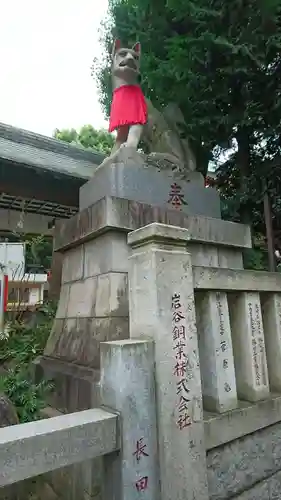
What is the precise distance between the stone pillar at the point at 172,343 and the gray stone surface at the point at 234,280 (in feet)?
0.47

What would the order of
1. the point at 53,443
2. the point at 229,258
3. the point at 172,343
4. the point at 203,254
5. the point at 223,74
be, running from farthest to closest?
the point at 223,74 → the point at 229,258 → the point at 203,254 → the point at 172,343 → the point at 53,443

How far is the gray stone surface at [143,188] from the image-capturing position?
3.32 metres

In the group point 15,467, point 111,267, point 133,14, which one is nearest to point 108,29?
point 133,14

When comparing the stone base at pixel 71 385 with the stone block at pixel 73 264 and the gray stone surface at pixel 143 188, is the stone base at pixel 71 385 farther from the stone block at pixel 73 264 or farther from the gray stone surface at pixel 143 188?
the gray stone surface at pixel 143 188

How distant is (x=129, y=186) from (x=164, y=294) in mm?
1575

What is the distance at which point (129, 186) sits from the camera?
332 cm

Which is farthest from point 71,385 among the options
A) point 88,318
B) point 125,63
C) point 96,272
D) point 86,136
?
point 86,136

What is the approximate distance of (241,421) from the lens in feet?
7.54

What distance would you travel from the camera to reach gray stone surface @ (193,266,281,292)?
233cm

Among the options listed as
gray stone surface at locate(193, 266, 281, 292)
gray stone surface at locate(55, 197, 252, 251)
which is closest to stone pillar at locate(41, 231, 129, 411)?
gray stone surface at locate(55, 197, 252, 251)

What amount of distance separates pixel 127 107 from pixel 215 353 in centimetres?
282

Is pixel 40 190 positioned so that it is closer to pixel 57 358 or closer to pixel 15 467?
pixel 57 358

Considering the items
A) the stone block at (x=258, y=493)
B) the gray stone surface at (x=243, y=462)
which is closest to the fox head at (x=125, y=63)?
the gray stone surface at (x=243, y=462)

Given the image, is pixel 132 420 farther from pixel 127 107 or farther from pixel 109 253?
pixel 127 107
